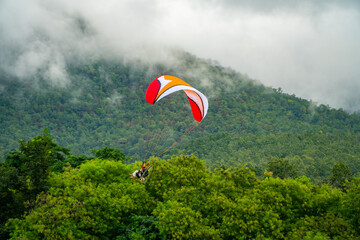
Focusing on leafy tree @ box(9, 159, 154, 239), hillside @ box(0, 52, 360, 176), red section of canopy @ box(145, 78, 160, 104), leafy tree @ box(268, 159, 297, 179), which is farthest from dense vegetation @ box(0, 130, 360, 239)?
hillside @ box(0, 52, 360, 176)

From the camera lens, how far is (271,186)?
73.7ft

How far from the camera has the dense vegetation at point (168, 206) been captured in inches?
726

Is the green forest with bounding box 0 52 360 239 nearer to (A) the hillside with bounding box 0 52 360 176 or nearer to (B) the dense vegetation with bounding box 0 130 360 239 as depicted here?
(B) the dense vegetation with bounding box 0 130 360 239

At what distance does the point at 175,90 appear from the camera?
72.2 ft

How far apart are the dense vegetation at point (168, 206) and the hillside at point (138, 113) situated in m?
84.2

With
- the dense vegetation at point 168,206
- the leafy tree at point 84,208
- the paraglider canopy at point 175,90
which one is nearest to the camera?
the leafy tree at point 84,208

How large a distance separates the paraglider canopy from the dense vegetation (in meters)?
4.07

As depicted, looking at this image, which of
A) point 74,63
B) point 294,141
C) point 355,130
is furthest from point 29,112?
point 355,130

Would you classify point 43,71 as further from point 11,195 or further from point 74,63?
point 11,195

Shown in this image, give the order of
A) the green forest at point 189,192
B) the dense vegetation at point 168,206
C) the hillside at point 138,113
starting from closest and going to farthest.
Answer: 1. the dense vegetation at point 168,206
2. the green forest at point 189,192
3. the hillside at point 138,113

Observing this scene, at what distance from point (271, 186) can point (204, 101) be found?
21.8 feet

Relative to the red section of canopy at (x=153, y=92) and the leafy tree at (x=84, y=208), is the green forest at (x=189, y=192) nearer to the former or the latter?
the leafy tree at (x=84, y=208)

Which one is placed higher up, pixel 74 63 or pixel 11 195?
pixel 74 63

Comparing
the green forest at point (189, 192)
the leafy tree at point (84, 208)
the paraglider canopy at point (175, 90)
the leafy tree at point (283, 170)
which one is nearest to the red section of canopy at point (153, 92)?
the paraglider canopy at point (175, 90)
